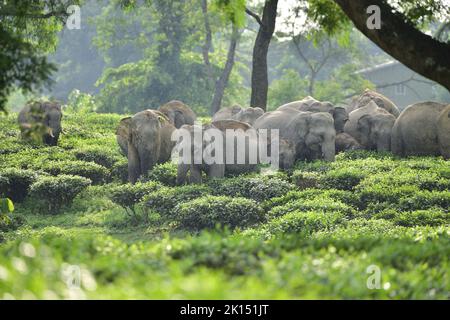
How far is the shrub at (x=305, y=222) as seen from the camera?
1600cm

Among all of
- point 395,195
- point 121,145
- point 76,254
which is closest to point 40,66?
point 76,254

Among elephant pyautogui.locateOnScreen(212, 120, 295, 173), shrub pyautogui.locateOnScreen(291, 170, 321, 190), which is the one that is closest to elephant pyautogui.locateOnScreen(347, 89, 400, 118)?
elephant pyautogui.locateOnScreen(212, 120, 295, 173)

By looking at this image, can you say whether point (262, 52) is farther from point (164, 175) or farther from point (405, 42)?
point (405, 42)

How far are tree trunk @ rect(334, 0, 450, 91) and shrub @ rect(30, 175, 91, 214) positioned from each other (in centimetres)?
1050

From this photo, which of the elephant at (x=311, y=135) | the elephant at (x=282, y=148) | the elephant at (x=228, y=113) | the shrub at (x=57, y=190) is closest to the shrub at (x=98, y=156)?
the elephant at (x=282, y=148)

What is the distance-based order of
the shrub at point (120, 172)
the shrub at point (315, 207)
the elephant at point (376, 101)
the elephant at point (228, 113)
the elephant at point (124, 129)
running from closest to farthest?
the shrub at point (315, 207) → the elephant at point (124, 129) → the shrub at point (120, 172) → the elephant at point (376, 101) → the elephant at point (228, 113)

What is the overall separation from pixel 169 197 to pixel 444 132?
27.3 ft

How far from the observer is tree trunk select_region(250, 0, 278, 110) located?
2992 cm

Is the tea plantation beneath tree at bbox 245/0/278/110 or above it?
beneath

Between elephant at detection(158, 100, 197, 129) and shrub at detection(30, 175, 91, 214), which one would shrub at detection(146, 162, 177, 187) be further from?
elephant at detection(158, 100, 197, 129)

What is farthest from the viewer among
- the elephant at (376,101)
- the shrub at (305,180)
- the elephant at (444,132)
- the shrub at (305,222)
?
the elephant at (376,101)

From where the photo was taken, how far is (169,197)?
19.2 metres

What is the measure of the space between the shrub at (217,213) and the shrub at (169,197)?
35.8 inches

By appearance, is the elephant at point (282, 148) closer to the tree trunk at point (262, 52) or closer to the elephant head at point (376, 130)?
the elephant head at point (376, 130)
